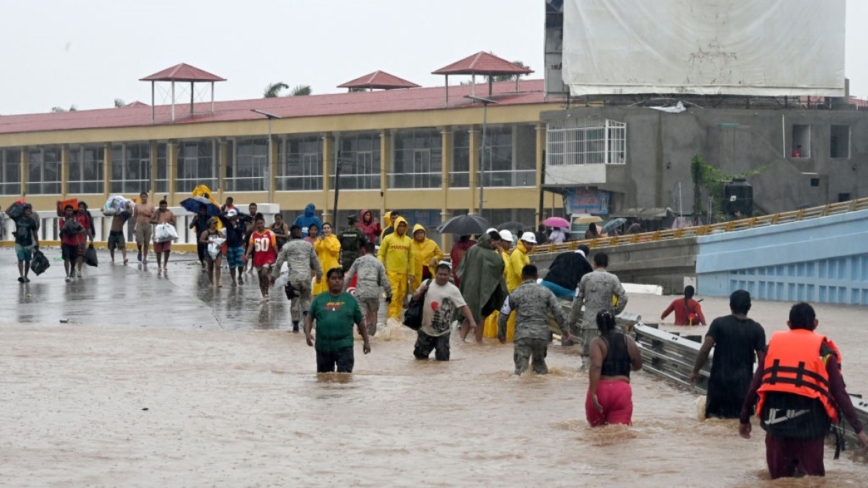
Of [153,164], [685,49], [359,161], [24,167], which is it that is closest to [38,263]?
[685,49]

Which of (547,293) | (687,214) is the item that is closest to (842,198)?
(687,214)

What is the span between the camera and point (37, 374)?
54.4 feet

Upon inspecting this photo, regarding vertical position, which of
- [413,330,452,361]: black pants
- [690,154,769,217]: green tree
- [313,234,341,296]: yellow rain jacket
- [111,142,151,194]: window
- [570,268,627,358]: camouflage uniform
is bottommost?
[413,330,452,361]: black pants

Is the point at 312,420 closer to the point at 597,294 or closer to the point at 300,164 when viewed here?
the point at 597,294

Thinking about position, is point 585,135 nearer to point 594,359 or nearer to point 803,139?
point 803,139

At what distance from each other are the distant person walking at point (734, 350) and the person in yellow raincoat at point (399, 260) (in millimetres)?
10448

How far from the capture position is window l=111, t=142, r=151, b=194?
73.2 metres

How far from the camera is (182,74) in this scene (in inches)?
2726

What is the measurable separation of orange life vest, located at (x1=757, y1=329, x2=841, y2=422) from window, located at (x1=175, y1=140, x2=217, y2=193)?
205 feet

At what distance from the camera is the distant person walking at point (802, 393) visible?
30.8 ft

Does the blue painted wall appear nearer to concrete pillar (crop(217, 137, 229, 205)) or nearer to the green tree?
the green tree

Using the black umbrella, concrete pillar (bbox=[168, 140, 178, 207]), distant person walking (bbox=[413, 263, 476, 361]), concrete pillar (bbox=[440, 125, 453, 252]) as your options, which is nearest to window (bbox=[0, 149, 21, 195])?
concrete pillar (bbox=[168, 140, 178, 207])

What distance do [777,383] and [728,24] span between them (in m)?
47.1

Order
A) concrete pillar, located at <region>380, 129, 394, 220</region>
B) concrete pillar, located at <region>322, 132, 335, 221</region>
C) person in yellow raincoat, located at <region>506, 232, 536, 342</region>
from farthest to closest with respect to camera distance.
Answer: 1. concrete pillar, located at <region>322, 132, 335, 221</region>
2. concrete pillar, located at <region>380, 129, 394, 220</region>
3. person in yellow raincoat, located at <region>506, 232, 536, 342</region>
